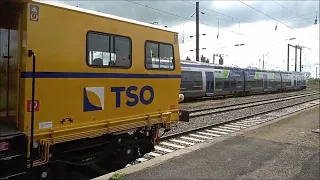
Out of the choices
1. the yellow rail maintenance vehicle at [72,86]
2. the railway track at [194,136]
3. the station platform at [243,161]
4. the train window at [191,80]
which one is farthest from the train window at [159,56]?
the train window at [191,80]

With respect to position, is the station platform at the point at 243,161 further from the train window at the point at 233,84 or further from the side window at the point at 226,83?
the train window at the point at 233,84

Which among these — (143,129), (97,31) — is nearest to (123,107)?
→ (143,129)

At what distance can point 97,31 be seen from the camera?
18.5ft

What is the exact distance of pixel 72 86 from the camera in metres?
5.21

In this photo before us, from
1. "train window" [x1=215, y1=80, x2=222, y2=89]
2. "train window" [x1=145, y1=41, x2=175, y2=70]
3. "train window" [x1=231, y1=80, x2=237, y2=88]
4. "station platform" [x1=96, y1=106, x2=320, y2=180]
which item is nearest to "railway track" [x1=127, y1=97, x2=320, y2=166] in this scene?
"station platform" [x1=96, y1=106, x2=320, y2=180]

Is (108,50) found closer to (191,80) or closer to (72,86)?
(72,86)

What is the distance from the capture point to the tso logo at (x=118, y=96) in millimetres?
5531

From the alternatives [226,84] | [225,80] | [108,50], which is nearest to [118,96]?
[108,50]

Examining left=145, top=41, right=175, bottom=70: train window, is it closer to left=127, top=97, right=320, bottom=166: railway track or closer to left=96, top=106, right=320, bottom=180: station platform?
left=96, top=106, right=320, bottom=180: station platform

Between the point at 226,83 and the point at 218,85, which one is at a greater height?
the point at 226,83

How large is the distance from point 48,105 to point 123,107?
1.75 meters

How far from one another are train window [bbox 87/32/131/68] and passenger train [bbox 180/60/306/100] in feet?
58.0

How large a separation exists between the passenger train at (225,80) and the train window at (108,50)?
17.7 meters

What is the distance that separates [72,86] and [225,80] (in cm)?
2793
